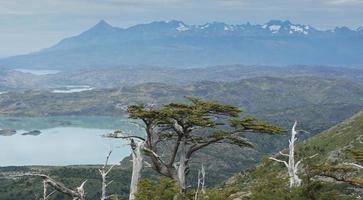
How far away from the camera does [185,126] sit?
111 ft

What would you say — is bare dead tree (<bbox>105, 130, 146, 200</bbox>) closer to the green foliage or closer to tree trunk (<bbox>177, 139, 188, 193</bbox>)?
the green foliage

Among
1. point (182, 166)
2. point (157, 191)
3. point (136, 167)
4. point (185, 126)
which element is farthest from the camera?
point (182, 166)

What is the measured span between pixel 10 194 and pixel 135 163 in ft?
524

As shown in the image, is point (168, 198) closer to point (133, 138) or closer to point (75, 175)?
point (133, 138)

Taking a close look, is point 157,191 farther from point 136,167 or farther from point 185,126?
point 185,126

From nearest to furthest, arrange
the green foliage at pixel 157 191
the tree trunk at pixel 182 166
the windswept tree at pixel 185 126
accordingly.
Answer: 1. the green foliage at pixel 157 191
2. the windswept tree at pixel 185 126
3. the tree trunk at pixel 182 166

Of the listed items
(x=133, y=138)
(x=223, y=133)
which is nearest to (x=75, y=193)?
(x=133, y=138)

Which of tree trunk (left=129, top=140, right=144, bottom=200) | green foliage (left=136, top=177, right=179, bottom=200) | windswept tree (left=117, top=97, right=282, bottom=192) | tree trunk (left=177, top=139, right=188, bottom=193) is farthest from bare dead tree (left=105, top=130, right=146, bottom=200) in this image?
tree trunk (left=177, top=139, right=188, bottom=193)

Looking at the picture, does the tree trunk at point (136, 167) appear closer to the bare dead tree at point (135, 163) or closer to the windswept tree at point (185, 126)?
the bare dead tree at point (135, 163)

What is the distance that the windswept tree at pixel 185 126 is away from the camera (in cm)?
3181

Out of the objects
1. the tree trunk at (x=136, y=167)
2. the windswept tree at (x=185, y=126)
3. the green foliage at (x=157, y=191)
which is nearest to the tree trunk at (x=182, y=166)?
the windswept tree at (x=185, y=126)

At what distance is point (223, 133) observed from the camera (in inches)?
1339

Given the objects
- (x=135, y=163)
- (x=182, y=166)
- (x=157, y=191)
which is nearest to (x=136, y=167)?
(x=135, y=163)

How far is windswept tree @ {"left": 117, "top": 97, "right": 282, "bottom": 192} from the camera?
31812 mm
